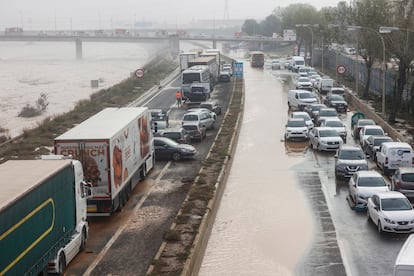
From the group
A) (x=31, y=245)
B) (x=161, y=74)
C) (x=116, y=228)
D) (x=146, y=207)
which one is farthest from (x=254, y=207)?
(x=161, y=74)

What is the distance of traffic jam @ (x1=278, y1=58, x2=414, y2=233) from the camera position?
22.5m

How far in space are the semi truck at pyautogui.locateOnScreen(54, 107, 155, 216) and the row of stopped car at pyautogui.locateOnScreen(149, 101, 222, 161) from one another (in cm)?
724

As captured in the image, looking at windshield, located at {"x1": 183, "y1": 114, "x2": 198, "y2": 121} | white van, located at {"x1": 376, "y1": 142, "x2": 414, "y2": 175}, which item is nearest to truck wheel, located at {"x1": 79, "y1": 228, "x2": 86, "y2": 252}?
white van, located at {"x1": 376, "y1": 142, "x2": 414, "y2": 175}

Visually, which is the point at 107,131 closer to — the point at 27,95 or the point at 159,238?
the point at 159,238

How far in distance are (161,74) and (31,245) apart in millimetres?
82773

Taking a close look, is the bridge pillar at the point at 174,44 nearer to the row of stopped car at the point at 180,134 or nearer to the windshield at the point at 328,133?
the row of stopped car at the point at 180,134

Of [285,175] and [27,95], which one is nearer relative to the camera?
[285,175]

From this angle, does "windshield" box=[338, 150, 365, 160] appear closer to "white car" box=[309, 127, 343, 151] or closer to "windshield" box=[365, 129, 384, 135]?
"white car" box=[309, 127, 343, 151]

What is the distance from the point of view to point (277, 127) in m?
47.5

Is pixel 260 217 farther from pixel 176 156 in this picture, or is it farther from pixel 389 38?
pixel 389 38

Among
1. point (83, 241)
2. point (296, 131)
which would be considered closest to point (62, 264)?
point (83, 241)

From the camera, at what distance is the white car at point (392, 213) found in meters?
21.9

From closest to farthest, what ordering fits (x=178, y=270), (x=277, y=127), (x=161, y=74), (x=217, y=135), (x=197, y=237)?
(x=178, y=270) → (x=197, y=237) → (x=217, y=135) → (x=277, y=127) → (x=161, y=74)

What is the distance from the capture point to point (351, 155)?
3119 cm
